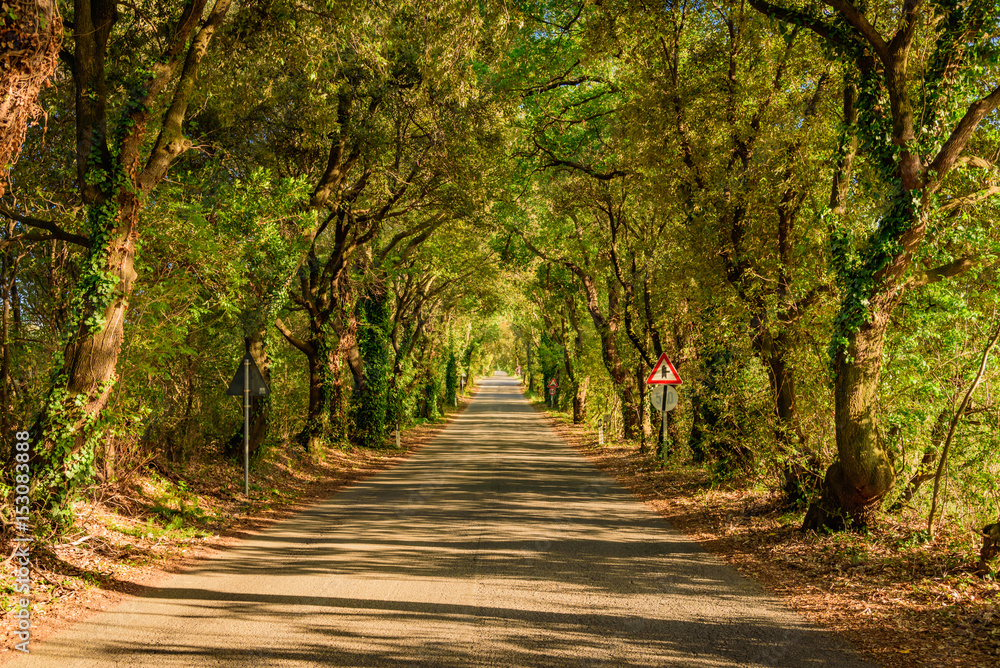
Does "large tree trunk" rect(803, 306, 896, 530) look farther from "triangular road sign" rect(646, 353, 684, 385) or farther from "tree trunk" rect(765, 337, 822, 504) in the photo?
"triangular road sign" rect(646, 353, 684, 385)

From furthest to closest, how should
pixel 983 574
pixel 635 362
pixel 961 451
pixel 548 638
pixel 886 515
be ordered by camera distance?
pixel 635 362 < pixel 886 515 < pixel 961 451 < pixel 983 574 < pixel 548 638

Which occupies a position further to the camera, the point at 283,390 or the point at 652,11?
the point at 283,390

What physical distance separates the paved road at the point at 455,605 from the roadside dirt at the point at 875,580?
438mm

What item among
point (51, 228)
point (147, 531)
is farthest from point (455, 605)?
point (51, 228)

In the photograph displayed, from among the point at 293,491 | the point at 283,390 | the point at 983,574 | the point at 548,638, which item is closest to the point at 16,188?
the point at 293,491

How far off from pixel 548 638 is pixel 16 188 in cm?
924

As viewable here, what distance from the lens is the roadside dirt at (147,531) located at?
636cm

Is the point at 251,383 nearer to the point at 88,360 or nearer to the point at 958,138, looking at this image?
the point at 88,360

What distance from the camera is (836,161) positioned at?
30.1 feet

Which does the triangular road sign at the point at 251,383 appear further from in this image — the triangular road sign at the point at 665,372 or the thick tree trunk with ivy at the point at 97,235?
the triangular road sign at the point at 665,372

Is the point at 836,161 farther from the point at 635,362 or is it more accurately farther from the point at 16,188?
the point at 635,362

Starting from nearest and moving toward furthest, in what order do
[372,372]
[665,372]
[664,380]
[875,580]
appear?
[875,580] → [664,380] → [665,372] → [372,372]

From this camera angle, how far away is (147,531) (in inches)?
349

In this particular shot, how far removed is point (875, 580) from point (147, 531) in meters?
8.81
